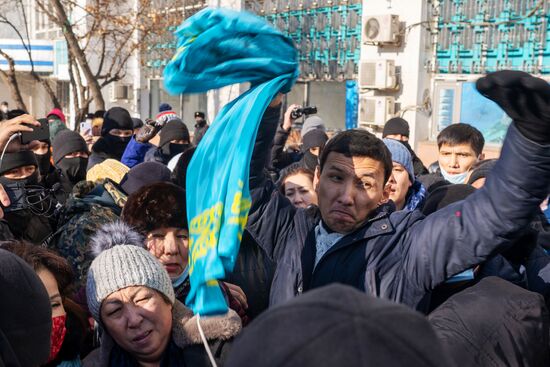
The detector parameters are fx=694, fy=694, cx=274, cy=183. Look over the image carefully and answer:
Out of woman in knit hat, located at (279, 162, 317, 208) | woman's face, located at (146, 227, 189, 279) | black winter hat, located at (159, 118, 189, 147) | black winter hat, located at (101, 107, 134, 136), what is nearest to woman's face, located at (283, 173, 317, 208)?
woman in knit hat, located at (279, 162, 317, 208)

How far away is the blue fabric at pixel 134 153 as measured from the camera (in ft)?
21.1

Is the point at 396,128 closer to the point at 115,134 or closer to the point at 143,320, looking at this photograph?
the point at 115,134

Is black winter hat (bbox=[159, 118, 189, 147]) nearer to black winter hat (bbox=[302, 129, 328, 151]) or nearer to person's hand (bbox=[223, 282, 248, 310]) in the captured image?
black winter hat (bbox=[302, 129, 328, 151])

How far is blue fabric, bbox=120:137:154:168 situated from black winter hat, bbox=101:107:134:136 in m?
0.38

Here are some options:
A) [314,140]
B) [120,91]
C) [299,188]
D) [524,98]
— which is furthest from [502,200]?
[120,91]

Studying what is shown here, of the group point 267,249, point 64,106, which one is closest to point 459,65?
point 267,249

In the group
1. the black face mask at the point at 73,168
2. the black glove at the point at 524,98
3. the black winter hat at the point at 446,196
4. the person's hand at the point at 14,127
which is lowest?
the black face mask at the point at 73,168

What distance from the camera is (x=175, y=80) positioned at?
2273mm

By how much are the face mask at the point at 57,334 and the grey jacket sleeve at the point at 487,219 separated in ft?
3.88

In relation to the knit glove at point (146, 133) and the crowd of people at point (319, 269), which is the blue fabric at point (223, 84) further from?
the knit glove at point (146, 133)

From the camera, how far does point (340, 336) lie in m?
0.86

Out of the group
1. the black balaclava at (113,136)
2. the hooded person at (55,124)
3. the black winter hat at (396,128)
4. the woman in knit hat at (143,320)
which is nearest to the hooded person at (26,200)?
the woman in knit hat at (143,320)

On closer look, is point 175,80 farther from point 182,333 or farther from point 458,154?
point 458,154

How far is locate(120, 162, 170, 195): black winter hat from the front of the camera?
3938mm
